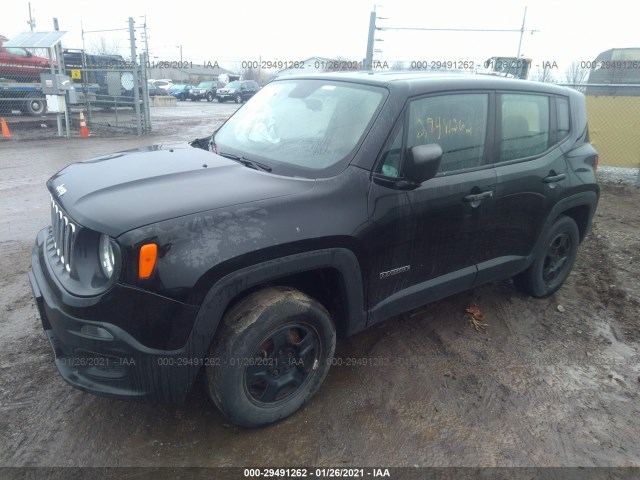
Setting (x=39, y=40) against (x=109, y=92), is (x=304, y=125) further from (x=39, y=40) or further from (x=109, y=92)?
(x=109, y=92)

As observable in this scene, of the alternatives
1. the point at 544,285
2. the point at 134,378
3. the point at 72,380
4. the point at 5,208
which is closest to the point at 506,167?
the point at 544,285

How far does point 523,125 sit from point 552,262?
1365 millimetres

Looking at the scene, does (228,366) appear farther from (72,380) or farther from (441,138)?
(441,138)

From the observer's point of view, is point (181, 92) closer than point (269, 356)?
No

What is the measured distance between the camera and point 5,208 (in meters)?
6.44

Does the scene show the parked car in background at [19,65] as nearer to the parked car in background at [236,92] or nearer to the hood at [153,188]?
the hood at [153,188]

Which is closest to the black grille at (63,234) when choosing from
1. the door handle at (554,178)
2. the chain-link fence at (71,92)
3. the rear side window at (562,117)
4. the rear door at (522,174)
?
the rear door at (522,174)

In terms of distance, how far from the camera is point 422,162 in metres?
2.69

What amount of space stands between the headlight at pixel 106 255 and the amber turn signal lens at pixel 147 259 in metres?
0.17

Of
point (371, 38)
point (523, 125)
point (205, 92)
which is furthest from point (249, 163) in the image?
point (205, 92)

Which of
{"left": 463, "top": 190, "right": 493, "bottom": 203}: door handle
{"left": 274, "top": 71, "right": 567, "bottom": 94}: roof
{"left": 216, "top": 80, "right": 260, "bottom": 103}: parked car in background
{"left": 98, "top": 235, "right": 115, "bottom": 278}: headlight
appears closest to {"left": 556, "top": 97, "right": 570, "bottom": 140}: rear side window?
{"left": 274, "top": 71, "right": 567, "bottom": 94}: roof

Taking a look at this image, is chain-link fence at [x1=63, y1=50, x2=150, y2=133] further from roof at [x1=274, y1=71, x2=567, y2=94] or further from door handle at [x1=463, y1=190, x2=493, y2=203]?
door handle at [x1=463, y1=190, x2=493, y2=203]

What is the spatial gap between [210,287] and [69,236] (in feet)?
2.71

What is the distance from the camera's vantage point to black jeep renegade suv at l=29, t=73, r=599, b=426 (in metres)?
2.25
